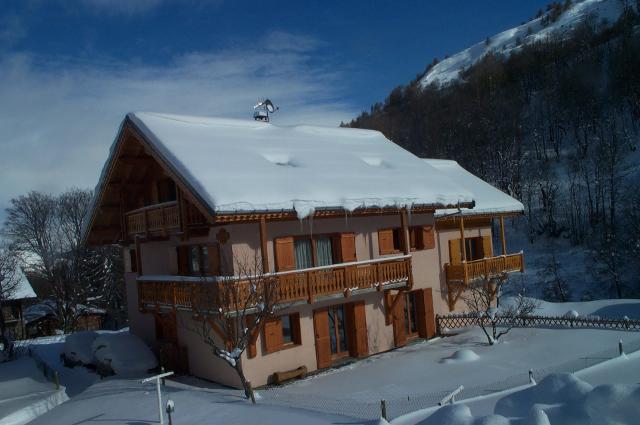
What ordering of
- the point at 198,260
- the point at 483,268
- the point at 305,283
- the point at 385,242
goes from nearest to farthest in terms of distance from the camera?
the point at 305,283 → the point at 198,260 → the point at 385,242 → the point at 483,268

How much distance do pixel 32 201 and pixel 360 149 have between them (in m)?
34.6

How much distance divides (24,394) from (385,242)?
13273 millimetres

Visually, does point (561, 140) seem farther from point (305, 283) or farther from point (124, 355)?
point (124, 355)

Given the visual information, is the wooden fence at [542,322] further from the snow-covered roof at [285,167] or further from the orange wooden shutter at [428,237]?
the snow-covered roof at [285,167]

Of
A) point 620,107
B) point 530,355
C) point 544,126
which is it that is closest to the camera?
point 530,355

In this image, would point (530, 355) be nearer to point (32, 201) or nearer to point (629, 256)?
point (629, 256)

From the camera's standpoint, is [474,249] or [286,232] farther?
[474,249]

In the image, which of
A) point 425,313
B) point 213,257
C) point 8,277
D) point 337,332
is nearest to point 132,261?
point 213,257

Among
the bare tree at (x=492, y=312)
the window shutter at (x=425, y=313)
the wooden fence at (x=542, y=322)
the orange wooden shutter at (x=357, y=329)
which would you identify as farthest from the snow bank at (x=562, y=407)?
the window shutter at (x=425, y=313)

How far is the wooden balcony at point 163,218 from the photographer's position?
1552 centimetres

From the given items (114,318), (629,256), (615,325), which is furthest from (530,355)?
(114,318)

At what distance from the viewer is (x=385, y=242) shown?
18.6 metres

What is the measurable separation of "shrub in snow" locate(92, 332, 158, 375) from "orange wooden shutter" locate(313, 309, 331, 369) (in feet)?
18.4

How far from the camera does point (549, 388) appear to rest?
24.9 feet
